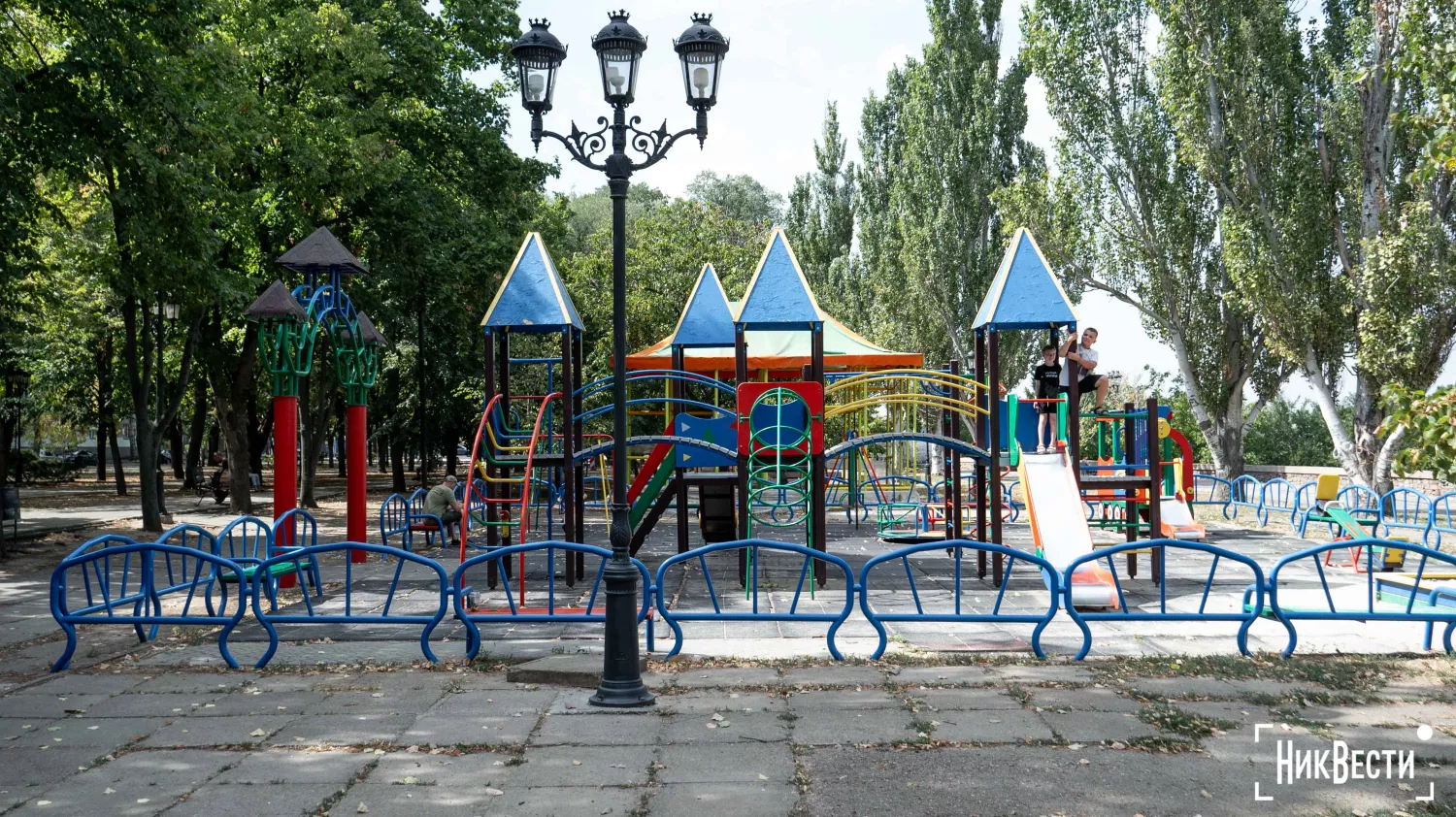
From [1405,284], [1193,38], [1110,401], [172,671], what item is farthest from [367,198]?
[1110,401]

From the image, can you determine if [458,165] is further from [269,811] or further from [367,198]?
[269,811]

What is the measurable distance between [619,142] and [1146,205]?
2300 centimetres

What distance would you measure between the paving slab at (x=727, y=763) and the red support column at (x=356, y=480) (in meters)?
9.51

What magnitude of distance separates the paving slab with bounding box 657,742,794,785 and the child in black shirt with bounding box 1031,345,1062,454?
7670mm

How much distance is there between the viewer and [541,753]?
5.89 metres

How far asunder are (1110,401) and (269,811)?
33971 millimetres

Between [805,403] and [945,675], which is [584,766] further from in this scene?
→ [805,403]

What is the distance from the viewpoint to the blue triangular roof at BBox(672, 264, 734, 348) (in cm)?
1800

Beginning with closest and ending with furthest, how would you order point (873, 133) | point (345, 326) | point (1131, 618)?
point (1131, 618)
point (345, 326)
point (873, 133)

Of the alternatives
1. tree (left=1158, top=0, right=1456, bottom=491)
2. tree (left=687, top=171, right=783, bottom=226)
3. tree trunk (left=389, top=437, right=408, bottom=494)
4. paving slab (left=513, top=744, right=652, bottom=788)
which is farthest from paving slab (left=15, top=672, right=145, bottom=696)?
tree (left=687, top=171, right=783, bottom=226)

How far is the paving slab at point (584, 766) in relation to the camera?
5.42 metres

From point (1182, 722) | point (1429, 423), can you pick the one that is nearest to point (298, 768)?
point (1182, 722)

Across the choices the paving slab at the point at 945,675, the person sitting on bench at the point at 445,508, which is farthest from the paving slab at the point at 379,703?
the person sitting on bench at the point at 445,508

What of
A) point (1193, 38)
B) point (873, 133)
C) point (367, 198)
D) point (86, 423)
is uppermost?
point (873, 133)
